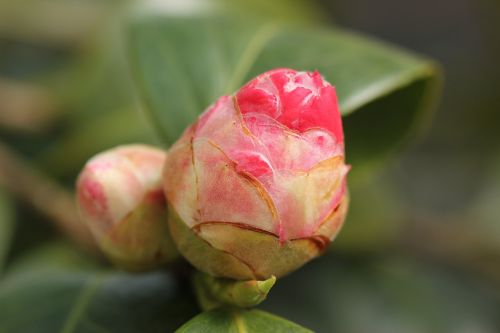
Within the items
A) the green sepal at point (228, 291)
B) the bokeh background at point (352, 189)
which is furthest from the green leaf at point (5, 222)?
the green sepal at point (228, 291)

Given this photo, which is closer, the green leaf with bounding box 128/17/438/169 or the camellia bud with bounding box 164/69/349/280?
the camellia bud with bounding box 164/69/349/280

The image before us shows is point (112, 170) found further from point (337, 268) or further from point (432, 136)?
point (432, 136)

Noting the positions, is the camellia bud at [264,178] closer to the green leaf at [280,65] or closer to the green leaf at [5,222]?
the green leaf at [280,65]

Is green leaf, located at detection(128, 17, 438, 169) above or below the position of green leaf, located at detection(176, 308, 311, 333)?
above

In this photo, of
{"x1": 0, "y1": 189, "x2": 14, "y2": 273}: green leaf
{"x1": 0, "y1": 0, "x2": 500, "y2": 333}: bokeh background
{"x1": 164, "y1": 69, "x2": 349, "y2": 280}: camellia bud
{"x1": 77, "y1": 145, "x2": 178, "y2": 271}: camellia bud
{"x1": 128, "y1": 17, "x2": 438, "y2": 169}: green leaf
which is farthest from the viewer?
{"x1": 0, "y1": 0, "x2": 500, "y2": 333}: bokeh background

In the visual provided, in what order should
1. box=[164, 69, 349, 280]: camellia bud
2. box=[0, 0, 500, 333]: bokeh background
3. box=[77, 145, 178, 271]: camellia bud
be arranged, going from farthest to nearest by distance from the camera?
box=[0, 0, 500, 333]: bokeh background < box=[77, 145, 178, 271]: camellia bud < box=[164, 69, 349, 280]: camellia bud

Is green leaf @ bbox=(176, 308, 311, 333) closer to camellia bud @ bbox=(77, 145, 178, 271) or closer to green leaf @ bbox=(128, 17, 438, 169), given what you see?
camellia bud @ bbox=(77, 145, 178, 271)

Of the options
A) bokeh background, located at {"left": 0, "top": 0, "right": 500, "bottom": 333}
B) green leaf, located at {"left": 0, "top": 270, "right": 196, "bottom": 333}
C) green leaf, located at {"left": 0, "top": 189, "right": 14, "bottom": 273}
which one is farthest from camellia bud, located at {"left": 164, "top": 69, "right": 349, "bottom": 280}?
green leaf, located at {"left": 0, "top": 189, "right": 14, "bottom": 273}
